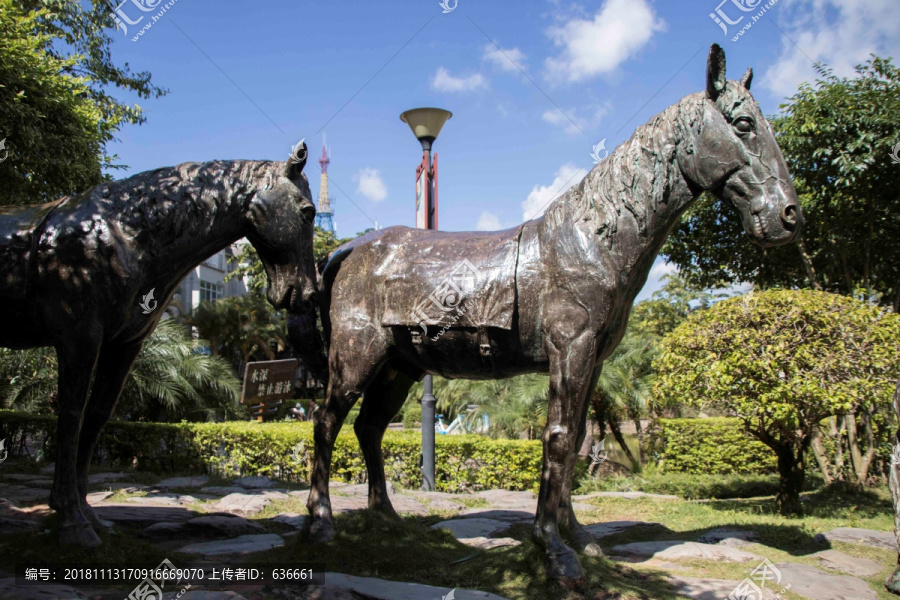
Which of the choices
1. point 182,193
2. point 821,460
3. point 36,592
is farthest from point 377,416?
point 821,460

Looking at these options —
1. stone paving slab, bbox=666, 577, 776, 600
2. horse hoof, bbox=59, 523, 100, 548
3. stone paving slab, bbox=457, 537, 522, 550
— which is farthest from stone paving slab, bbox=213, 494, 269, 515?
stone paving slab, bbox=666, 577, 776, 600

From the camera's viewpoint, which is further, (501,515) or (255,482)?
(255,482)

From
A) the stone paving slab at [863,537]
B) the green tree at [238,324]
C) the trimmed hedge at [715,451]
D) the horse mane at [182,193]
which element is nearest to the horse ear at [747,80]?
the horse mane at [182,193]

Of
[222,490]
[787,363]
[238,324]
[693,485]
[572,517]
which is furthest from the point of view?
[238,324]

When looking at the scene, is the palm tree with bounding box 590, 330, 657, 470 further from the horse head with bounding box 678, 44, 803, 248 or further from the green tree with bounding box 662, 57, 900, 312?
the horse head with bounding box 678, 44, 803, 248

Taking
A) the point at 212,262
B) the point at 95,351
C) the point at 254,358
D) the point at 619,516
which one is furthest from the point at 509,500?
the point at 212,262

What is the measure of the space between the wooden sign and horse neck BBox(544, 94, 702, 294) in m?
8.89

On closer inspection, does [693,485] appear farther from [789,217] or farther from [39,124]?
[39,124]

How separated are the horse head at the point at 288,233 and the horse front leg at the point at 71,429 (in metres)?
1.11

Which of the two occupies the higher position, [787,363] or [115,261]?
[115,261]

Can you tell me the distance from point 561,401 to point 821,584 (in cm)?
225

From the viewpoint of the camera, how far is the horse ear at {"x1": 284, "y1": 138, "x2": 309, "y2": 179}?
4355 millimetres

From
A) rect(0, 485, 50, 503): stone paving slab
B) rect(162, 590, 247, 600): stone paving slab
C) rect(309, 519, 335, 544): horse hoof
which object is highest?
rect(309, 519, 335, 544): horse hoof

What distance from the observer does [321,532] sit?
446 centimetres
